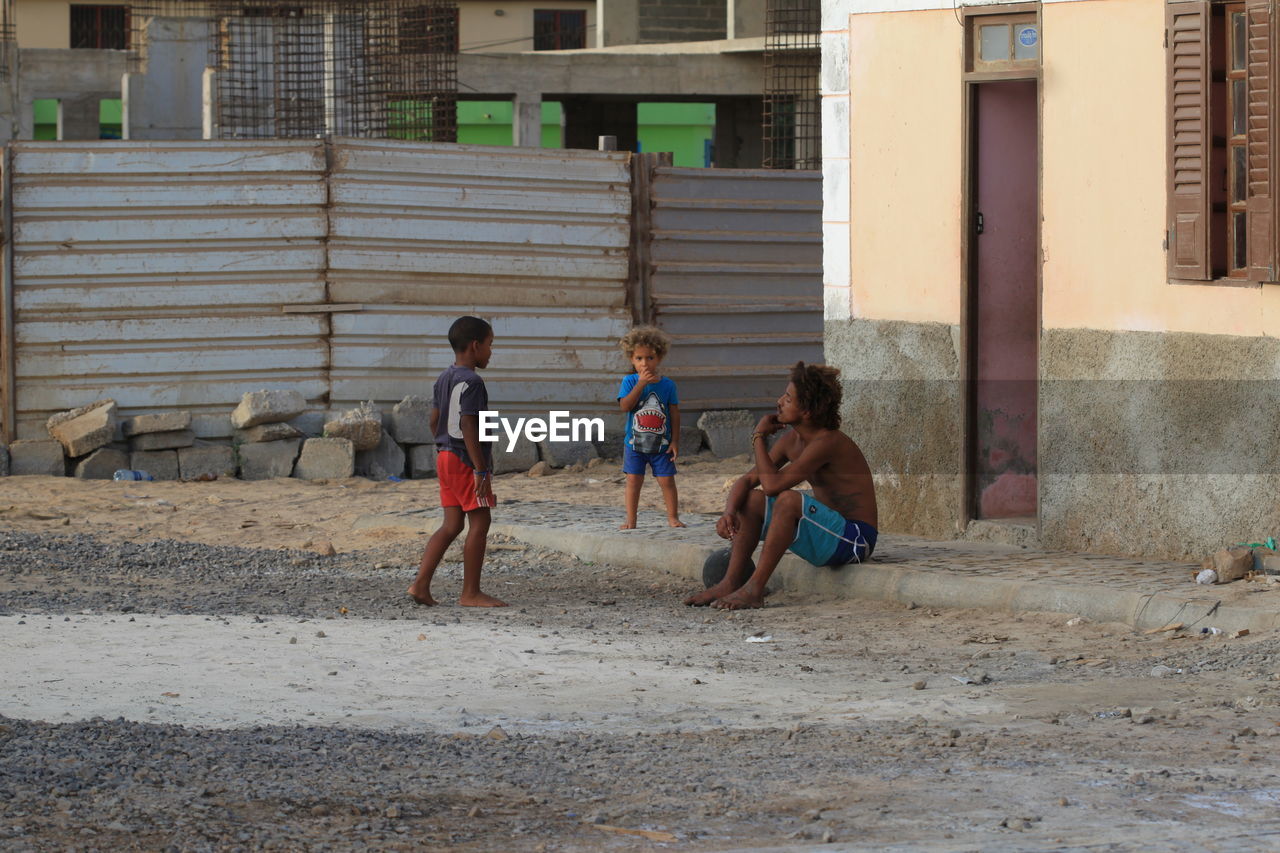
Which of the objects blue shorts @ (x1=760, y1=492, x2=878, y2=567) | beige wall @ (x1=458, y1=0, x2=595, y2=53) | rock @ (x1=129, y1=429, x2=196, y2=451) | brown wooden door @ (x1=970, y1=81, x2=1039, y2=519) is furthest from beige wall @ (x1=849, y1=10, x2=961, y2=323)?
beige wall @ (x1=458, y1=0, x2=595, y2=53)

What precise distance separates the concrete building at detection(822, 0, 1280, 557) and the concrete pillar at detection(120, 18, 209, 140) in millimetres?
17706

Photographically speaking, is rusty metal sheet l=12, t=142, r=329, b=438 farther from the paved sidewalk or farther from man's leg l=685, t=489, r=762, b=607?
man's leg l=685, t=489, r=762, b=607

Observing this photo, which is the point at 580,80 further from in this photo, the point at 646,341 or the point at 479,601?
the point at 479,601

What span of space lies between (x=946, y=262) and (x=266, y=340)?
20.1 feet

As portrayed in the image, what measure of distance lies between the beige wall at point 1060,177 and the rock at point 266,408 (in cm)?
519

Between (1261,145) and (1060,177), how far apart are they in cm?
117

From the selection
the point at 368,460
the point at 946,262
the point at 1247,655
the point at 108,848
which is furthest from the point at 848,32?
the point at 108,848

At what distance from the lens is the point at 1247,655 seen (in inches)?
264

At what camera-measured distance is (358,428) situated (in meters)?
13.4

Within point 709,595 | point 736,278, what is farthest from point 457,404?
point 736,278

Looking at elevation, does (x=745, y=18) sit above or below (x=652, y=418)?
above

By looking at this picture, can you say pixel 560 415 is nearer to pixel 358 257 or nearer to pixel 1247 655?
pixel 358 257
